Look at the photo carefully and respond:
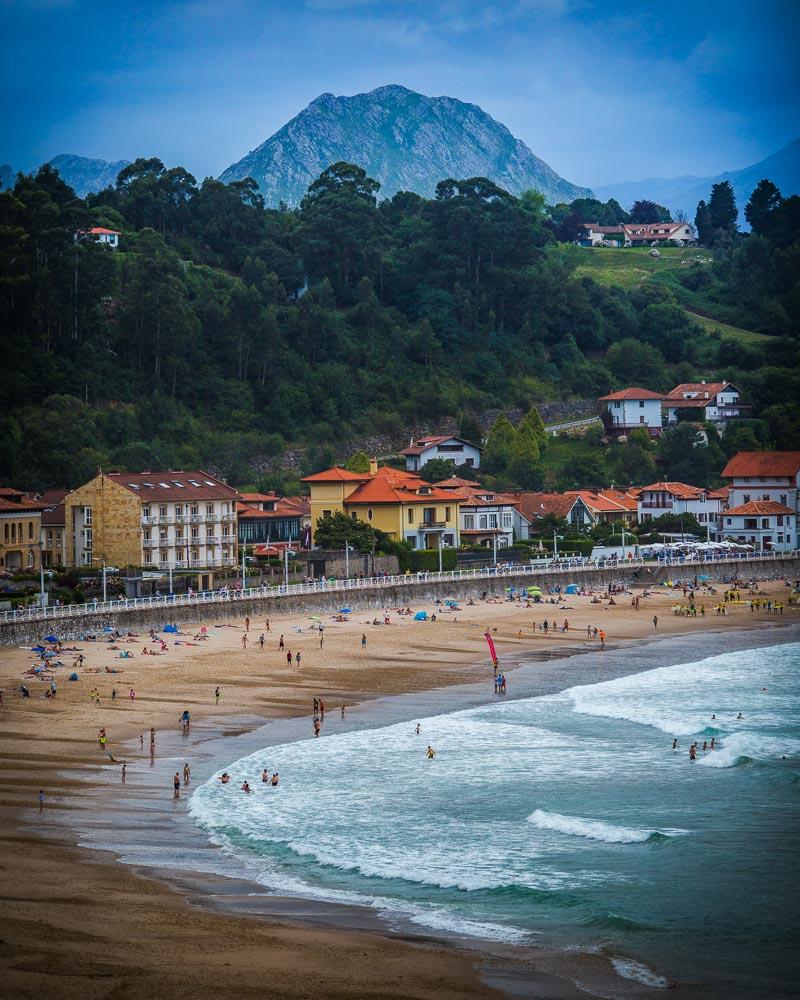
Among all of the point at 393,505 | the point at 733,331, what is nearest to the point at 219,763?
the point at 393,505

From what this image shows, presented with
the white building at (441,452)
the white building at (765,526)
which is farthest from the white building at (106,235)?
the white building at (765,526)

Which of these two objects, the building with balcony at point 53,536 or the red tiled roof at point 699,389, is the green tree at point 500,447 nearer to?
the red tiled roof at point 699,389

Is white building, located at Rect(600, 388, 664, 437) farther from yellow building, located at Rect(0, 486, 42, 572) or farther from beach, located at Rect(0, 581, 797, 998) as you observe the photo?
yellow building, located at Rect(0, 486, 42, 572)

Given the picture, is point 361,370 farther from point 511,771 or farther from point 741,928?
point 741,928

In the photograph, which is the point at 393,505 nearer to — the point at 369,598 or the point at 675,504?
the point at 369,598

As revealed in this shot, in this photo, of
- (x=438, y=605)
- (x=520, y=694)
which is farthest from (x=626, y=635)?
(x=520, y=694)

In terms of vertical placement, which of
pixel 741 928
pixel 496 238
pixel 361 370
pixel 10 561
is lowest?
pixel 741 928
